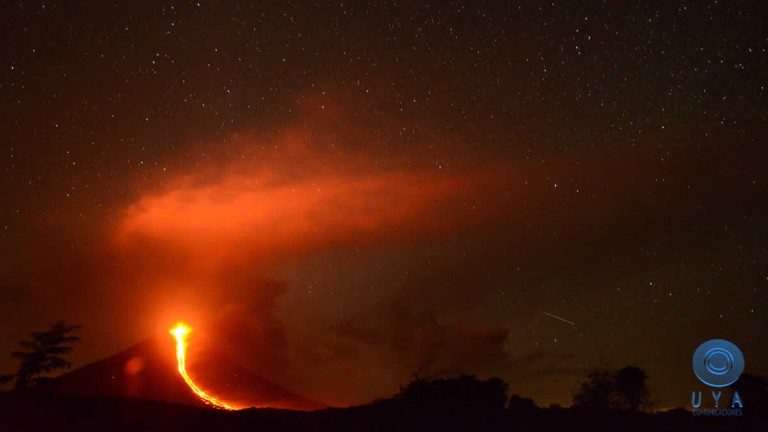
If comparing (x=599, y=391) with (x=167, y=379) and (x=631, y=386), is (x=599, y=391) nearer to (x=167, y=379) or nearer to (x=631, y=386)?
(x=631, y=386)

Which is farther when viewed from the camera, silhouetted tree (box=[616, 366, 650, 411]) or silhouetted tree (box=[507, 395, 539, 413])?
silhouetted tree (box=[616, 366, 650, 411])

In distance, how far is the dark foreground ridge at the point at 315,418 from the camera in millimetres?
30844

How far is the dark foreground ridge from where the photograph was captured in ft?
101

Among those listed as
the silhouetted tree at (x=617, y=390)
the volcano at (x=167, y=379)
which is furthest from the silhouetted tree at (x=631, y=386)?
the volcano at (x=167, y=379)

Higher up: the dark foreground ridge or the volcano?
the volcano

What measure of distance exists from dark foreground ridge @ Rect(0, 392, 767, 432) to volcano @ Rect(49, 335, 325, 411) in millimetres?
23685

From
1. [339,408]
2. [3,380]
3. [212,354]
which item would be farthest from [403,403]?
[212,354]

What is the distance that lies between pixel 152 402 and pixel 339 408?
9.28 m

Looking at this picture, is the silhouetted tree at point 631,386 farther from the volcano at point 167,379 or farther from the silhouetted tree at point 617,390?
the volcano at point 167,379

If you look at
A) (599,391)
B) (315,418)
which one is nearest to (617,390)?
(599,391)

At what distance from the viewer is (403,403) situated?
3494 cm

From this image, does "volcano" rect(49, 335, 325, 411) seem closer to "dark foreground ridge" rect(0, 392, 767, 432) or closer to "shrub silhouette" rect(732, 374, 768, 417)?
"dark foreground ridge" rect(0, 392, 767, 432)

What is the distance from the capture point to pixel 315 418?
3241cm

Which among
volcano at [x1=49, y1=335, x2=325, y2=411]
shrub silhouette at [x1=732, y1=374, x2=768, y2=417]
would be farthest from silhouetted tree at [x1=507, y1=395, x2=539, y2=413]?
volcano at [x1=49, y1=335, x2=325, y2=411]
